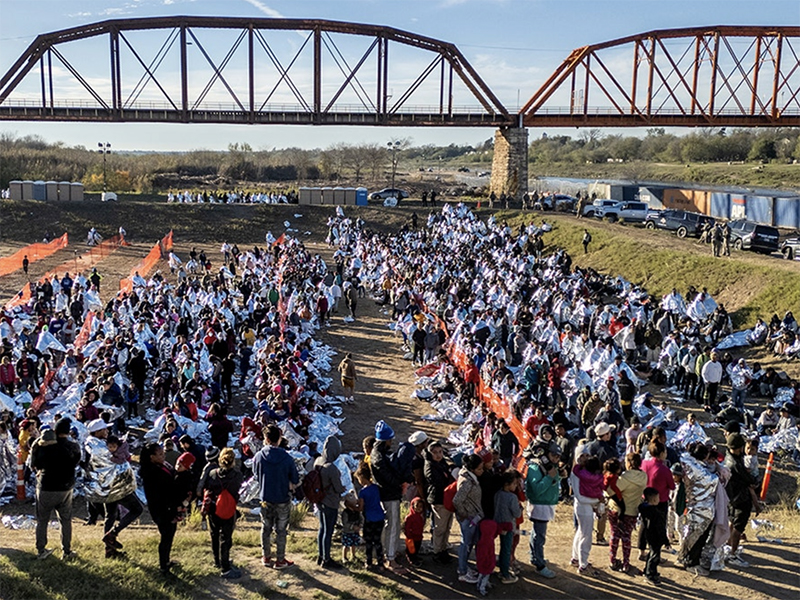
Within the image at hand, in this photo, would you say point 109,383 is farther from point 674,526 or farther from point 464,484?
point 674,526

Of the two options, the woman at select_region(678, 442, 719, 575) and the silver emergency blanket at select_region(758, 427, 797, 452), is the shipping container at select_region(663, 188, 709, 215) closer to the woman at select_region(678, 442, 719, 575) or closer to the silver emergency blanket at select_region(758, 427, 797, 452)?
the silver emergency blanket at select_region(758, 427, 797, 452)

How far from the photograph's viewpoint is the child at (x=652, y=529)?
7.91 metres

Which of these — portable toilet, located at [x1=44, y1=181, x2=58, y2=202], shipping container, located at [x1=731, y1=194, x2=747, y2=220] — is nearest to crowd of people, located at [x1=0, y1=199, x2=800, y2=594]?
shipping container, located at [x1=731, y1=194, x2=747, y2=220]

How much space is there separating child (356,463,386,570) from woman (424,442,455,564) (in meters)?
0.55

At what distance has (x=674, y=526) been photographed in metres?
9.20

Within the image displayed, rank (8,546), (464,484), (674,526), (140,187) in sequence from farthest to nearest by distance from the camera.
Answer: (140,187)
(674,526)
(8,546)
(464,484)

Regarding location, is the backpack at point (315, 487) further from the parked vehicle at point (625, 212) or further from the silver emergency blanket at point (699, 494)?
the parked vehicle at point (625, 212)

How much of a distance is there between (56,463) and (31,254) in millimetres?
38584

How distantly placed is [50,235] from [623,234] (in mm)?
35280

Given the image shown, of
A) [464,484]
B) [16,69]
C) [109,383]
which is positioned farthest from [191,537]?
[16,69]

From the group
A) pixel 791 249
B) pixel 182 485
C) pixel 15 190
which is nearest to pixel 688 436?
pixel 182 485

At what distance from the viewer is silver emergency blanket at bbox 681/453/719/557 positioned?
798 cm

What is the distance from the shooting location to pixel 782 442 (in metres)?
14.4

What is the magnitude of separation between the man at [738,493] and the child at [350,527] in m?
3.95
